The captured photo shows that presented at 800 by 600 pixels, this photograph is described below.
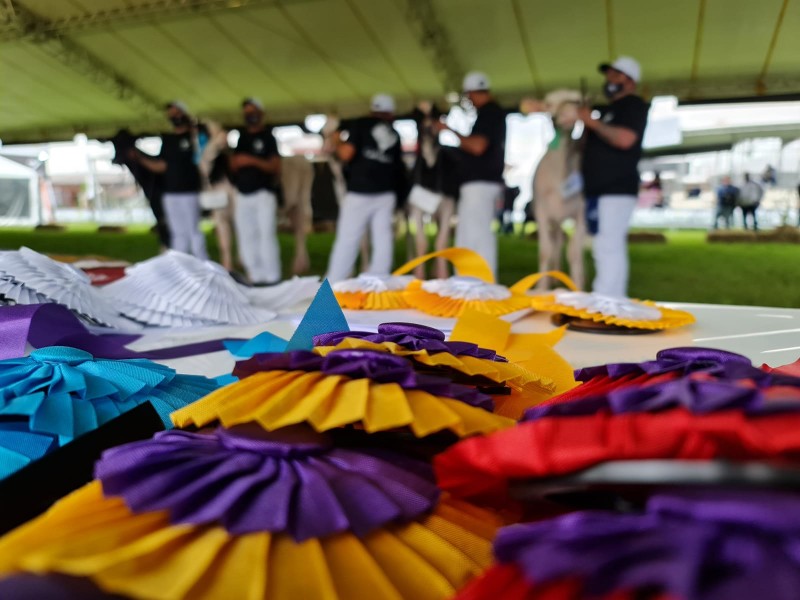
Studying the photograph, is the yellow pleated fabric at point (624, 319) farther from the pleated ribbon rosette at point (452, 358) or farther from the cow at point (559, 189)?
the cow at point (559, 189)

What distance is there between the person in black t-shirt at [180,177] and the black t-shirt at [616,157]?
2.09 meters

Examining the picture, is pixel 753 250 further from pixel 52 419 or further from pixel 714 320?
pixel 52 419

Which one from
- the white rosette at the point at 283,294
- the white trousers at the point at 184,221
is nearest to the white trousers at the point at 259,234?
the white trousers at the point at 184,221


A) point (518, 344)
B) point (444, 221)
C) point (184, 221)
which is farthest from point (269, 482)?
point (184, 221)

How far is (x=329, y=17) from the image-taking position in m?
3.60

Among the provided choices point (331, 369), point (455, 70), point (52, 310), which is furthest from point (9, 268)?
point (455, 70)

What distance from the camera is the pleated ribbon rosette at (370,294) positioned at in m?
0.93

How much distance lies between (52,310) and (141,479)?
430 mm

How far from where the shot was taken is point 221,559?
0.18 meters

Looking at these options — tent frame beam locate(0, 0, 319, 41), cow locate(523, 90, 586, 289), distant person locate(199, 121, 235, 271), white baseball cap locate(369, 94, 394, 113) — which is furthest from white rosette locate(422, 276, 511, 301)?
tent frame beam locate(0, 0, 319, 41)

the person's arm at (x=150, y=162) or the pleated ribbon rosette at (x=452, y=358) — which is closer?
Answer: the pleated ribbon rosette at (x=452, y=358)

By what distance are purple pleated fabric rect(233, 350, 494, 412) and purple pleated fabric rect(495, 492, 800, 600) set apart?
11 cm

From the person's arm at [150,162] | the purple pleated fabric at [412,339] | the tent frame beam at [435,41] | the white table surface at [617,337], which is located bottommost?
the white table surface at [617,337]

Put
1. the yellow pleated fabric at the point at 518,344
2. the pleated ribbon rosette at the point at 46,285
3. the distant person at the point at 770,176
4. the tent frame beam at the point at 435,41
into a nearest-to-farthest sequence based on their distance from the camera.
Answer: the yellow pleated fabric at the point at 518,344 < the pleated ribbon rosette at the point at 46,285 < the tent frame beam at the point at 435,41 < the distant person at the point at 770,176
